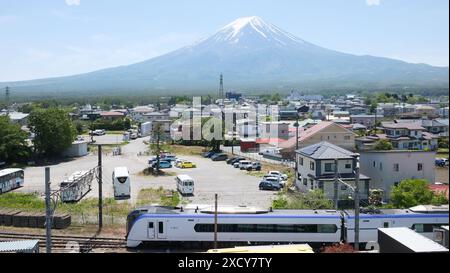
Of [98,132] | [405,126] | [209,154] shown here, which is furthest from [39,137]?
[405,126]

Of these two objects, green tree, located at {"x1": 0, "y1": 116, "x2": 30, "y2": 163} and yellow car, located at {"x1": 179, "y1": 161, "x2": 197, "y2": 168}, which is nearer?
yellow car, located at {"x1": 179, "y1": 161, "x2": 197, "y2": 168}

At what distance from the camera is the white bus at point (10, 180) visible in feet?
28.4

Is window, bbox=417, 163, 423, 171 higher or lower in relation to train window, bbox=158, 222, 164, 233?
higher

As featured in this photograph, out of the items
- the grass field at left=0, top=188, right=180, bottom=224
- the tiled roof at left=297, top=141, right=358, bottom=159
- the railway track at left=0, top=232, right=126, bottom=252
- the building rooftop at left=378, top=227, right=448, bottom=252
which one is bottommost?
the grass field at left=0, top=188, right=180, bottom=224

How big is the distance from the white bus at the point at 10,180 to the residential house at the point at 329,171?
5429 millimetres

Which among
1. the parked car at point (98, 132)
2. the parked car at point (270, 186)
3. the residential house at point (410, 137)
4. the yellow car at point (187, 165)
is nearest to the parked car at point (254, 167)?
the yellow car at point (187, 165)

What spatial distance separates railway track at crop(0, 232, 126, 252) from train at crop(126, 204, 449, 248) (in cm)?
22

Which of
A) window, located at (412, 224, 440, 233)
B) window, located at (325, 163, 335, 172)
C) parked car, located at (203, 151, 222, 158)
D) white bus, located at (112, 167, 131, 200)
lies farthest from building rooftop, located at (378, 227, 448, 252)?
parked car, located at (203, 151, 222, 158)

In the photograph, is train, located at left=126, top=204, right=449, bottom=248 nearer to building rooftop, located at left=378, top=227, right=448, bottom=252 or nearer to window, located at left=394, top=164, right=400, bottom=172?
window, located at left=394, top=164, right=400, bottom=172

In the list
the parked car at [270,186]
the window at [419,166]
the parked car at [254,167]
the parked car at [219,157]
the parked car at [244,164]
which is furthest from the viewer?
the parked car at [219,157]

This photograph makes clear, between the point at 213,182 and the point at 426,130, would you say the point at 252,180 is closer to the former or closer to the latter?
the point at 213,182

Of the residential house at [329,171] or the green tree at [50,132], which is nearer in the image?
the residential house at [329,171]

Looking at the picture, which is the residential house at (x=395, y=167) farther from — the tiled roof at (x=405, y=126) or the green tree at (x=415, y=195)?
the tiled roof at (x=405, y=126)

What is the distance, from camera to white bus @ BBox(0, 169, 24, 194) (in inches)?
341
